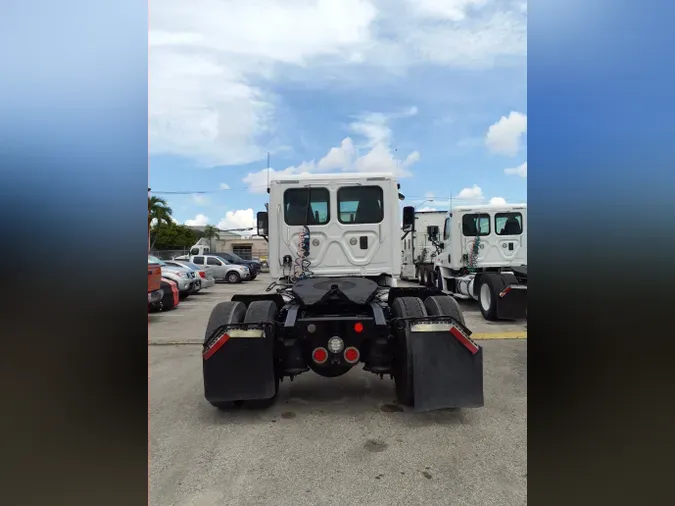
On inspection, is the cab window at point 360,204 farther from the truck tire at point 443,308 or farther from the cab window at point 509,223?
the cab window at point 509,223

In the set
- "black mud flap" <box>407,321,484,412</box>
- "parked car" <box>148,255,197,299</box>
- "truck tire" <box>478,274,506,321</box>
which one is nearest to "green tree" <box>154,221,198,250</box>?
"parked car" <box>148,255,197,299</box>

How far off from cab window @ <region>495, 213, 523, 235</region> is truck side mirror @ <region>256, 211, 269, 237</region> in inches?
310

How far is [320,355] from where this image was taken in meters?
3.92

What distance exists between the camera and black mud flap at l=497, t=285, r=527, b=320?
9.27 m

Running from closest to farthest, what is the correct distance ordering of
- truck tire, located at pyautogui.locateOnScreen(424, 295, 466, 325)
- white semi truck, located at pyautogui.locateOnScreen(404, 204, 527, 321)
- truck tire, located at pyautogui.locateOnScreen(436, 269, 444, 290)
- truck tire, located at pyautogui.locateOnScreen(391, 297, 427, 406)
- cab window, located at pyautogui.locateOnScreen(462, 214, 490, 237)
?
truck tire, located at pyautogui.locateOnScreen(391, 297, 427, 406), truck tire, located at pyautogui.locateOnScreen(424, 295, 466, 325), white semi truck, located at pyautogui.locateOnScreen(404, 204, 527, 321), cab window, located at pyautogui.locateOnScreen(462, 214, 490, 237), truck tire, located at pyautogui.locateOnScreen(436, 269, 444, 290)

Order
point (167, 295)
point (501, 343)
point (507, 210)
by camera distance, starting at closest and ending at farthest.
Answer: point (501, 343)
point (507, 210)
point (167, 295)

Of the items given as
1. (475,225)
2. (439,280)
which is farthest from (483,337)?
(439,280)

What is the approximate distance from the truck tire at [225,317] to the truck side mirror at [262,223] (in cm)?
145

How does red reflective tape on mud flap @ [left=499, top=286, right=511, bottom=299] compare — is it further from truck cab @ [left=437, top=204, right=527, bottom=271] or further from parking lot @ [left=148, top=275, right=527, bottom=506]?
parking lot @ [left=148, top=275, right=527, bottom=506]

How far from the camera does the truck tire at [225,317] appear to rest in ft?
13.7
